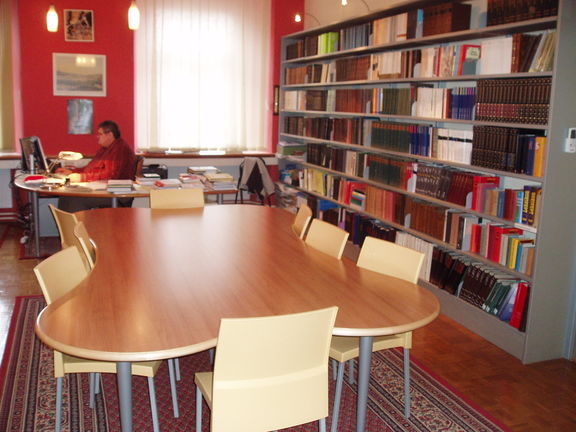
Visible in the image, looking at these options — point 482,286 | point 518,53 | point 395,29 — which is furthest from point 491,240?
point 395,29

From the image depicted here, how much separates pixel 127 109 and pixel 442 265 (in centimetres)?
462

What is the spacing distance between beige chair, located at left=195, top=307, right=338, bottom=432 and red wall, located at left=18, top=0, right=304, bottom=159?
5.95 m

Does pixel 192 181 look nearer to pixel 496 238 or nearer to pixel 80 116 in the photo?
pixel 80 116

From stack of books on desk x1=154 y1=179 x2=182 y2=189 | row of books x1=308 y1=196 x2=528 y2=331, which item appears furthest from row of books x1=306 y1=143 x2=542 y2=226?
stack of books on desk x1=154 y1=179 x2=182 y2=189

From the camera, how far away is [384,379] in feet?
11.4

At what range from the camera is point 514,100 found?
12.5ft

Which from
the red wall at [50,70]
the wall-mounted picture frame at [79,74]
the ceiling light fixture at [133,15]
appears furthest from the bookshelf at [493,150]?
the wall-mounted picture frame at [79,74]

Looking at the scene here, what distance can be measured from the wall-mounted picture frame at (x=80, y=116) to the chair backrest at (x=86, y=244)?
4.19 meters

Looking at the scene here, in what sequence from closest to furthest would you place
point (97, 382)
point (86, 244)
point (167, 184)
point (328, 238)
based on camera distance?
1. point (97, 382)
2. point (86, 244)
3. point (328, 238)
4. point (167, 184)

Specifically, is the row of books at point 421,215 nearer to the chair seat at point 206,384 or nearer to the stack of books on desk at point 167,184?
the stack of books on desk at point 167,184

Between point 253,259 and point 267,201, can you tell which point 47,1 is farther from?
point 253,259

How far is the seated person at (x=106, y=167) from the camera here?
5871mm

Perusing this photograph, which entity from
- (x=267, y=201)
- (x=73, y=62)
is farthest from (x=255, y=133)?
(x=73, y=62)

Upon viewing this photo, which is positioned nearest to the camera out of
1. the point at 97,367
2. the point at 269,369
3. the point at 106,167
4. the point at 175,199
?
the point at 269,369
